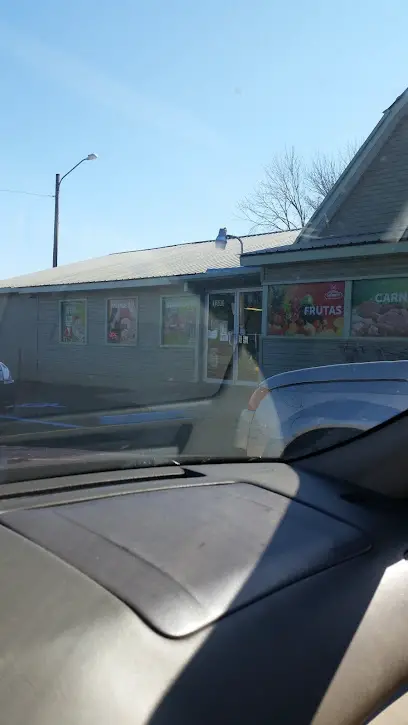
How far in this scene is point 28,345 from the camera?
68.2ft

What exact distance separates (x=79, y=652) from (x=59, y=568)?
1.08 feet

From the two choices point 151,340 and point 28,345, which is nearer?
point 151,340

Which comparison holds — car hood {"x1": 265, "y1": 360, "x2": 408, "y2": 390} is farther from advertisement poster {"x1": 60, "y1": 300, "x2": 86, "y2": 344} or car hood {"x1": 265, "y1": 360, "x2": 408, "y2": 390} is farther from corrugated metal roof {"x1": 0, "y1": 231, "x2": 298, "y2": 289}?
advertisement poster {"x1": 60, "y1": 300, "x2": 86, "y2": 344}

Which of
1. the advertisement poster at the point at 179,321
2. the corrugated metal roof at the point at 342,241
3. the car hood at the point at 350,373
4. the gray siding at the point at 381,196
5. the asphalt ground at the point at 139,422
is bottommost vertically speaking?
the asphalt ground at the point at 139,422

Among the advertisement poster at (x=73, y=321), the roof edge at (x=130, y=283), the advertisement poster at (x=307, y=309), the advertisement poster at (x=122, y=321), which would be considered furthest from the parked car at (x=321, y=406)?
the advertisement poster at (x=73, y=321)

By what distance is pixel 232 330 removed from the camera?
50.1ft

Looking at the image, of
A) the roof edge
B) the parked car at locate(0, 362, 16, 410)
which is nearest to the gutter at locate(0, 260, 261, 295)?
the roof edge

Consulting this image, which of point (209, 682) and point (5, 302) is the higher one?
point (5, 302)

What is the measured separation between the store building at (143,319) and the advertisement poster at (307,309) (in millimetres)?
1025

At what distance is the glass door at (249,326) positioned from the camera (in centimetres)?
1413

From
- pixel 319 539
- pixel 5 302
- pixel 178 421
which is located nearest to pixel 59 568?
pixel 319 539

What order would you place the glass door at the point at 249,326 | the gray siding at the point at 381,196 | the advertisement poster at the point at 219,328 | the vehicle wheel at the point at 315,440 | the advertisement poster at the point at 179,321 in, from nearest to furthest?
the vehicle wheel at the point at 315,440 → the gray siding at the point at 381,196 → the glass door at the point at 249,326 → the advertisement poster at the point at 219,328 → the advertisement poster at the point at 179,321

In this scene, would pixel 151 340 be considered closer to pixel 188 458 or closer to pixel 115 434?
pixel 115 434

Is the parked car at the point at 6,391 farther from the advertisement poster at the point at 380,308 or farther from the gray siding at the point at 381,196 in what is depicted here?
the gray siding at the point at 381,196
